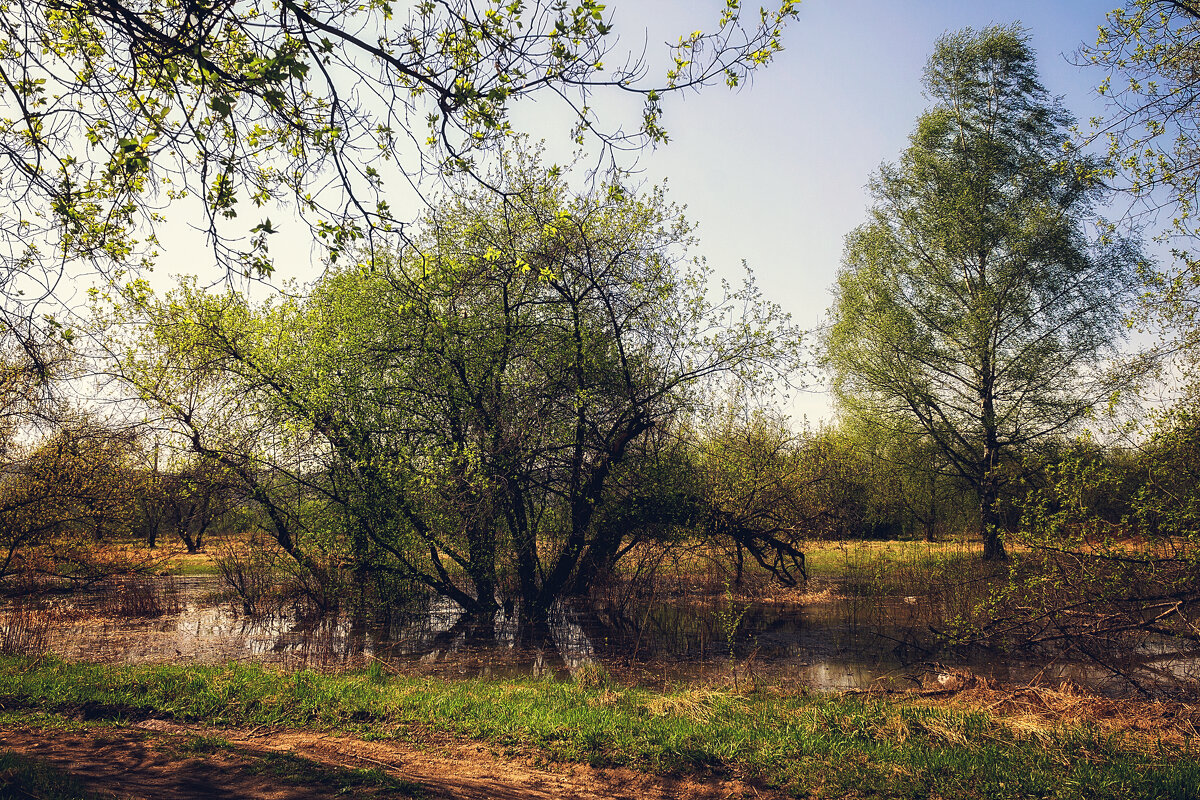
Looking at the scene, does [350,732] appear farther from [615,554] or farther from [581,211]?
[581,211]

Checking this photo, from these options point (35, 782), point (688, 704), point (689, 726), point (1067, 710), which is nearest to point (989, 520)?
point (1067, 710)

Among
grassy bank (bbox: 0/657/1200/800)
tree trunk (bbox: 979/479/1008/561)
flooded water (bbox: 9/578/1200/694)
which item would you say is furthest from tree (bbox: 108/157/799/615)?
tree trunk (bbox: 979/479/1008/561)

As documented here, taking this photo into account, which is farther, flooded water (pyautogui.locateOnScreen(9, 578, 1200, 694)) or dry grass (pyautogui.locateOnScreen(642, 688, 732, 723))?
flooded water (pyautogui.locateOnScreen(9, 578, 1200, 694))

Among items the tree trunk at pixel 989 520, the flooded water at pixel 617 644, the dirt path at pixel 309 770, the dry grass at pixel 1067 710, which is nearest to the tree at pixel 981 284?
the tree trunk at pixel 989 520

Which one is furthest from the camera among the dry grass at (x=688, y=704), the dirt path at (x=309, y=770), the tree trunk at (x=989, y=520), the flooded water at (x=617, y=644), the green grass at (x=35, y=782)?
the tree trunk at (x=989, y=520)

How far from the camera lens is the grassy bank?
20.2 feet

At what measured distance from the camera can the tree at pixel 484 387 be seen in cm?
1412

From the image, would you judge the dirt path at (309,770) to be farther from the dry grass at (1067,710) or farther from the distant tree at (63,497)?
the distant tree at (63,497)

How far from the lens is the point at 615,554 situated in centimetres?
1557

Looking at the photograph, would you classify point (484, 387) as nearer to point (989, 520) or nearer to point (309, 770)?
point (309, 770)

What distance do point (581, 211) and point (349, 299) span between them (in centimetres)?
542

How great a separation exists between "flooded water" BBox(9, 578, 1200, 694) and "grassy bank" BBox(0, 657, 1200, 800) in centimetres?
189

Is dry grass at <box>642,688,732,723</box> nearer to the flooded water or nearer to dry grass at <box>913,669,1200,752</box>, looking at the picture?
the flooded water

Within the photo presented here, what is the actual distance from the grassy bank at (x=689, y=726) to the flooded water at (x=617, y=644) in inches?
74.4
